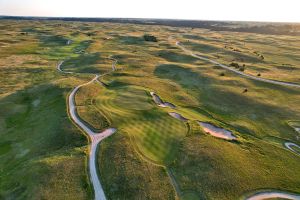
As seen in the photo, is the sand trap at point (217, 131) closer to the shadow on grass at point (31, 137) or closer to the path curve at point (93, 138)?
Result: the path curve at point (93, 138)

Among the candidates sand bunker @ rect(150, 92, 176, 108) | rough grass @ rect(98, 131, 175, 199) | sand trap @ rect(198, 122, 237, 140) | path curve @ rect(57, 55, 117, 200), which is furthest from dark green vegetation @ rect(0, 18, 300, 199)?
sand bunker @ rect(150, 92, 176, 108)

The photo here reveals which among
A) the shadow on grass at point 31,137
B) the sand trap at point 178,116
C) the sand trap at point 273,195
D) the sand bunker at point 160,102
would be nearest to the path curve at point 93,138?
the shadow on grass at point 31,137

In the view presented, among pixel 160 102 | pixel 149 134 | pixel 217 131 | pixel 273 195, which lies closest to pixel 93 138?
pixel 149 134

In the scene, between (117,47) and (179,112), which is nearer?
(179,112)

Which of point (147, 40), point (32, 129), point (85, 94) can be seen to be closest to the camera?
point (32, 129)

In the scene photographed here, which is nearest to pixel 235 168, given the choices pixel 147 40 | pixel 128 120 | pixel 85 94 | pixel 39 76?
pixel 128 120

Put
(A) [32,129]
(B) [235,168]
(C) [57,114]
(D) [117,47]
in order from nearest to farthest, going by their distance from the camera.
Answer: (B) [235,168]
(A) [32,129]
(C) [57,114]
(D) [117,47]

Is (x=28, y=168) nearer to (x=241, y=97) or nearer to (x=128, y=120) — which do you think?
(x=128, y=120)
